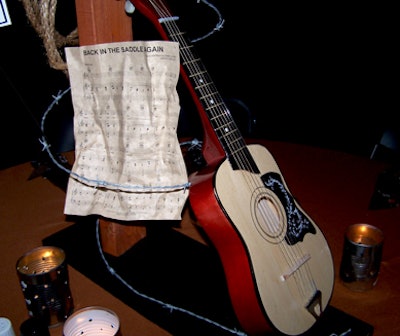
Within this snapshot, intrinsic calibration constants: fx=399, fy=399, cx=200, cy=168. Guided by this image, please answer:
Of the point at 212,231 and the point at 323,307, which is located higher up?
the point at 212,231

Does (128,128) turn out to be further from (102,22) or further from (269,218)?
(269,218)

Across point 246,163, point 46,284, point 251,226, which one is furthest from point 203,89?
point 46,284

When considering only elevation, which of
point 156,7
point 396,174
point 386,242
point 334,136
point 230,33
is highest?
point 156,7

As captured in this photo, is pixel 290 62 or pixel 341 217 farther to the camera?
pixel 290 62

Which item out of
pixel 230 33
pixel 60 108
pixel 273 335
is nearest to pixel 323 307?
pixel 273 335

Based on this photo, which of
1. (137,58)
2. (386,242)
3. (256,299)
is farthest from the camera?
(386,242)

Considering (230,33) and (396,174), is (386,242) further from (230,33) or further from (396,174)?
(230,33)

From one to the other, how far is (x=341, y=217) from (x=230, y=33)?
1781 mm

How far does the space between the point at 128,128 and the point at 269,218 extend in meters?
0.36

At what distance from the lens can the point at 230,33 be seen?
101 inches

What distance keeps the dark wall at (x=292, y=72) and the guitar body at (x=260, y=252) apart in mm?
1519

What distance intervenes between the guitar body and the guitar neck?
1.4 inches

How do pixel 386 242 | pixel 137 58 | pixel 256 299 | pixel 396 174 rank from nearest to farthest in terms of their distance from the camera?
pixel 137 58 → pixel 256 299 → pixel 386 242 → pixel 396 174

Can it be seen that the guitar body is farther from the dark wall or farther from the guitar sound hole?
the dark wall
